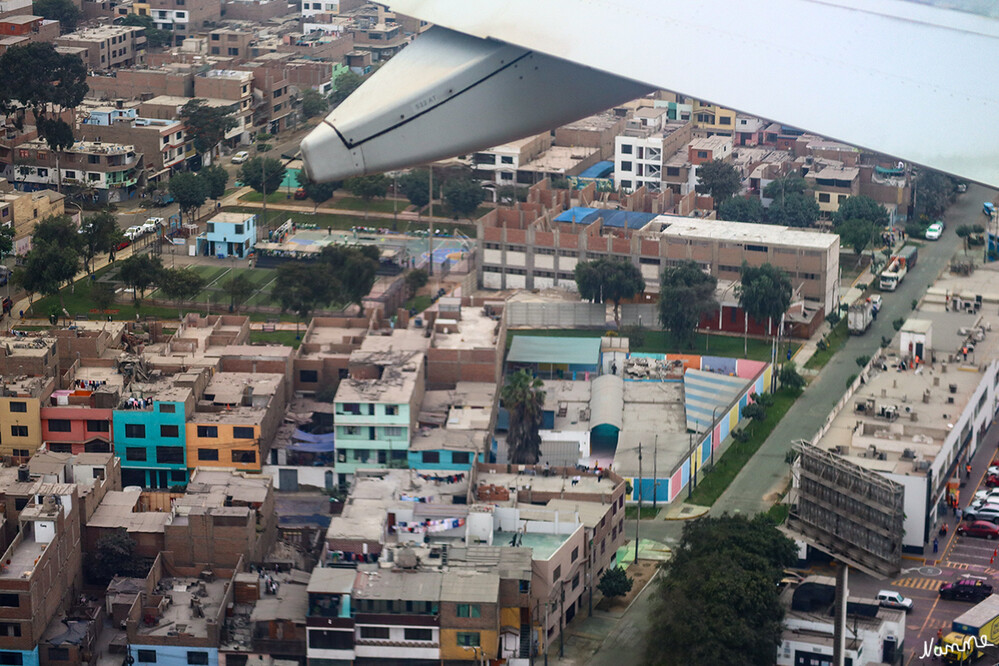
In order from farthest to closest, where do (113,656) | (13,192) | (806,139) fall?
(806,139), (13,192), (113,656)

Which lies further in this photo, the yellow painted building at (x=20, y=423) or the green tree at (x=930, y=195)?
the green tree at (x=930, y=195)

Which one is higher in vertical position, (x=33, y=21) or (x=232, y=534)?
(x=33, y=21)

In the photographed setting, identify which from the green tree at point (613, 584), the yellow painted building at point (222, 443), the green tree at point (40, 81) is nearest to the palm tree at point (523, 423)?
the yellow painted building at point (222, 443)

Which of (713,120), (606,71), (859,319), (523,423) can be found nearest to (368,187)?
(713,120)

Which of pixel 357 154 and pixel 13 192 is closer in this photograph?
pixel 357 154

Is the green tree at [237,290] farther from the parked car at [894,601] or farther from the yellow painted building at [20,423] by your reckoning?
the parked car at [894,601]

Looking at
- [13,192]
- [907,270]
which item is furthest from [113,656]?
[907,270]

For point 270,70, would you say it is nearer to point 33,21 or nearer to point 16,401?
point 33,21
